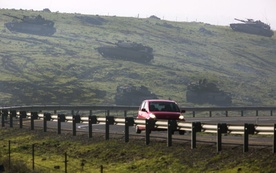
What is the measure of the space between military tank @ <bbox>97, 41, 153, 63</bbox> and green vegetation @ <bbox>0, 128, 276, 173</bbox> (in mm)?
114338

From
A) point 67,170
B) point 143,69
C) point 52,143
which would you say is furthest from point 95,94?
point 67,170

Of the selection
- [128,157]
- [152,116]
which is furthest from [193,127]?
[152,116]

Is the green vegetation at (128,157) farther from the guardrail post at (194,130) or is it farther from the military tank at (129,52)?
the military tank at (129,52)

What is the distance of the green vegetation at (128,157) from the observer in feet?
71.9

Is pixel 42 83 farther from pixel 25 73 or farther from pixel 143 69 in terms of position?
pixel 143 69

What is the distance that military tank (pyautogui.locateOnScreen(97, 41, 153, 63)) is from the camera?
148 meters

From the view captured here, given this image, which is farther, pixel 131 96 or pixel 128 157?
pixel 131 96

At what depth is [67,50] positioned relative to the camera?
161375mm

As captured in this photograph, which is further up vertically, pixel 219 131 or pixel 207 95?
pixel 219 131

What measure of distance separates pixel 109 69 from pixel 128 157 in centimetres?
11177

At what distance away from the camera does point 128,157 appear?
2623 cm

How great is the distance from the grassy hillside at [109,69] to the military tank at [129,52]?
1.74 metres

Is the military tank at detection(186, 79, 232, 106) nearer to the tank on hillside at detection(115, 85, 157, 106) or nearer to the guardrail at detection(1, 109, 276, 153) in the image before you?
the tank on hillside at detection(115, 85, 157, 106)

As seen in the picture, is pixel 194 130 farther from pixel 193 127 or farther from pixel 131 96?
pixel 131 96
